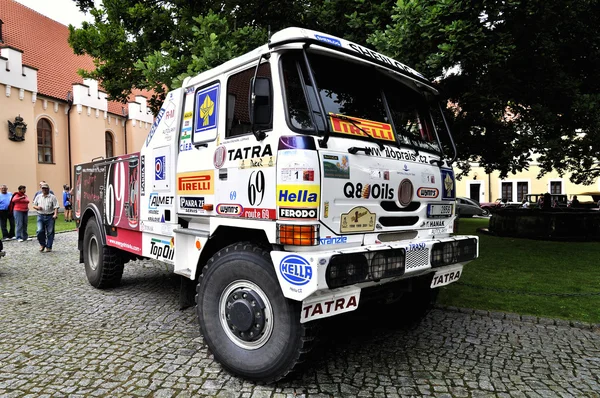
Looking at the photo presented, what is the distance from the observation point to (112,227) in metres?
5.95

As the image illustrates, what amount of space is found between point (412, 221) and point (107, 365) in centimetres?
305

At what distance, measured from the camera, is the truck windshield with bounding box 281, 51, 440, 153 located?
3.25m

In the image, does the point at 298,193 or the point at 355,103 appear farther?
the point at 355,103

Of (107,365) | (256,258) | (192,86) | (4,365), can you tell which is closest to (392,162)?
(256,258)

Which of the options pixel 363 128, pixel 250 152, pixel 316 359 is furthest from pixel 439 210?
pixel 250 152

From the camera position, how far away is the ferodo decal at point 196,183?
12.9ft

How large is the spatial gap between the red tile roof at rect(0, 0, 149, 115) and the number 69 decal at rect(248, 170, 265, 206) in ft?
85.2

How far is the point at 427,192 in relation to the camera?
3.99 meters

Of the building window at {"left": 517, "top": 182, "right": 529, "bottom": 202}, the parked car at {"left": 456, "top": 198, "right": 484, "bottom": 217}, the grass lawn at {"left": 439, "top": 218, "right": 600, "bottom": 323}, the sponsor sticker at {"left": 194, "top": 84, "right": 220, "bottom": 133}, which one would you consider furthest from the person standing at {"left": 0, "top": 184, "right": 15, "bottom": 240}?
the building window at {"left": 517, "top": 182, "right": 529, "bottom": 202}

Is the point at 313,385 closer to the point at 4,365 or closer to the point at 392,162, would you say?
the point at 392,162

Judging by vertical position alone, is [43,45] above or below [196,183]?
above

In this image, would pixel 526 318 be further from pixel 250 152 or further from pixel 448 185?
pixel 250 152

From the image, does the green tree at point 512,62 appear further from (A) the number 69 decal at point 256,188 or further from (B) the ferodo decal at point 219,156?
(A) the number 69 decal at point 256,188

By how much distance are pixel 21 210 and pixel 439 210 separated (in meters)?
13.3
